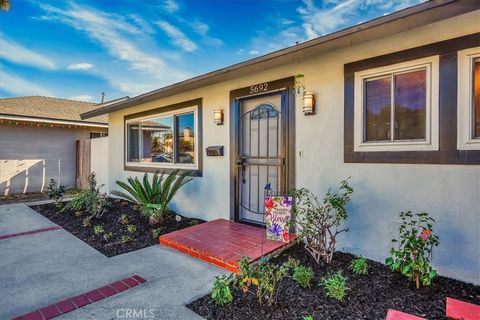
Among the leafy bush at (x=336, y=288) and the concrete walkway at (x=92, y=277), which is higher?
the leafy bush at (x=336, y=288)

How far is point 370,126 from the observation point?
3344mm

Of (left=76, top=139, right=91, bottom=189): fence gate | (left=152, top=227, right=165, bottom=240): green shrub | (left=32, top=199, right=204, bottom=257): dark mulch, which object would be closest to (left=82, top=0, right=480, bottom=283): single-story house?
(left=32, top=199, right=204, bottom=257): dark mulch

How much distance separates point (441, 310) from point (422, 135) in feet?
5.76

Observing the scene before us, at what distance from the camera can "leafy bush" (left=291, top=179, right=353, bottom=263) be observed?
10.6 feet

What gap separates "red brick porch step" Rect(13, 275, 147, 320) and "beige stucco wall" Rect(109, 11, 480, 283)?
2.38 metres

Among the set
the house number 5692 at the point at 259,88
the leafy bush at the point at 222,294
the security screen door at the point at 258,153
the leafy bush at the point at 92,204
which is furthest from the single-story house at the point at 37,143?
the leafy bush at the point at 222,294

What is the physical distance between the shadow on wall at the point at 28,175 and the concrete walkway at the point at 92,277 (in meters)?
6.42

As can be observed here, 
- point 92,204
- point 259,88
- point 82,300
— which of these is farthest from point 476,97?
point 92,204

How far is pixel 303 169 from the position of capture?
154 inches

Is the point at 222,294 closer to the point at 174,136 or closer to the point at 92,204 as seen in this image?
A: the point at 174,136

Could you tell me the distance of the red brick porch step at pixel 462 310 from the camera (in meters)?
2.02

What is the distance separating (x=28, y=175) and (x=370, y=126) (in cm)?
1123

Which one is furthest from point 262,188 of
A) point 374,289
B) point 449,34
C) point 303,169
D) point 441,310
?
point 449,34

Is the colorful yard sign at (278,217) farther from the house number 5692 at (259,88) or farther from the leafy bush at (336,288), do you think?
the house number 5692 at (259,88)
